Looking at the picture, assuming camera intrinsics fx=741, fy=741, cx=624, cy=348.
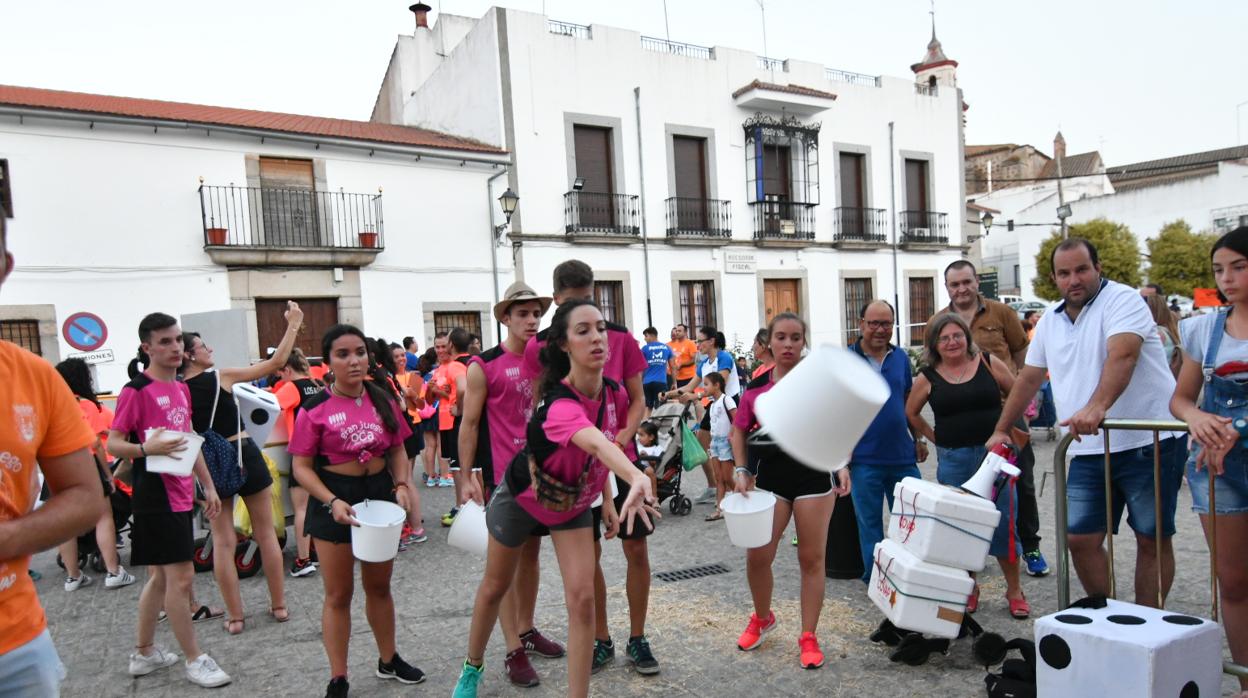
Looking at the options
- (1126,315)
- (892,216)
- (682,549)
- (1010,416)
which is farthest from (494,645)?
(892,216)

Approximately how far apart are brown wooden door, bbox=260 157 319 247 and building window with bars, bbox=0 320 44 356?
3.95m

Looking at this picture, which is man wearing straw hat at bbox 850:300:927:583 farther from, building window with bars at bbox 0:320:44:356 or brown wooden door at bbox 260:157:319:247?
building window with bars at bbox 0:320:44:356

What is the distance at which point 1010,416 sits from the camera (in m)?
3.72

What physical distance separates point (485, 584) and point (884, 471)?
2361 millimetres

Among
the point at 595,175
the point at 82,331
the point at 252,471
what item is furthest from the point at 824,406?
Result: the point at 595,175

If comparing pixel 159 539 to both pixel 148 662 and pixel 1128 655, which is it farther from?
pixel 1128 655

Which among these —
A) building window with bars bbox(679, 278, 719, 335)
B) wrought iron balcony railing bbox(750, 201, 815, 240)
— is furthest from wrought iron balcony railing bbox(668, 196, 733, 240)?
building window with bars bbox(679, 278, 719, 335)

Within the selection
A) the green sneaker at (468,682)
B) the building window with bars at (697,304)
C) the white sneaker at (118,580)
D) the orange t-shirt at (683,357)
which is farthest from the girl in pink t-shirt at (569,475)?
the building window with bars at (697,304)

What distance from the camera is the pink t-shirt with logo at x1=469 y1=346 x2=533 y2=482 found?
3820mm

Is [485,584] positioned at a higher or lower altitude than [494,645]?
higher

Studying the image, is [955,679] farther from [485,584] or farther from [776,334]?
[485,584]

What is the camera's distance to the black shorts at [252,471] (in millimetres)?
4734

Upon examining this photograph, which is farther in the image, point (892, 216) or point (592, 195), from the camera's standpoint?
point (892, 216)

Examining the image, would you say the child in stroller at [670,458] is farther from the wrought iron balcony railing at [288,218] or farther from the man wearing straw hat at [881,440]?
the wrought iron balcony railing at [288,218]
